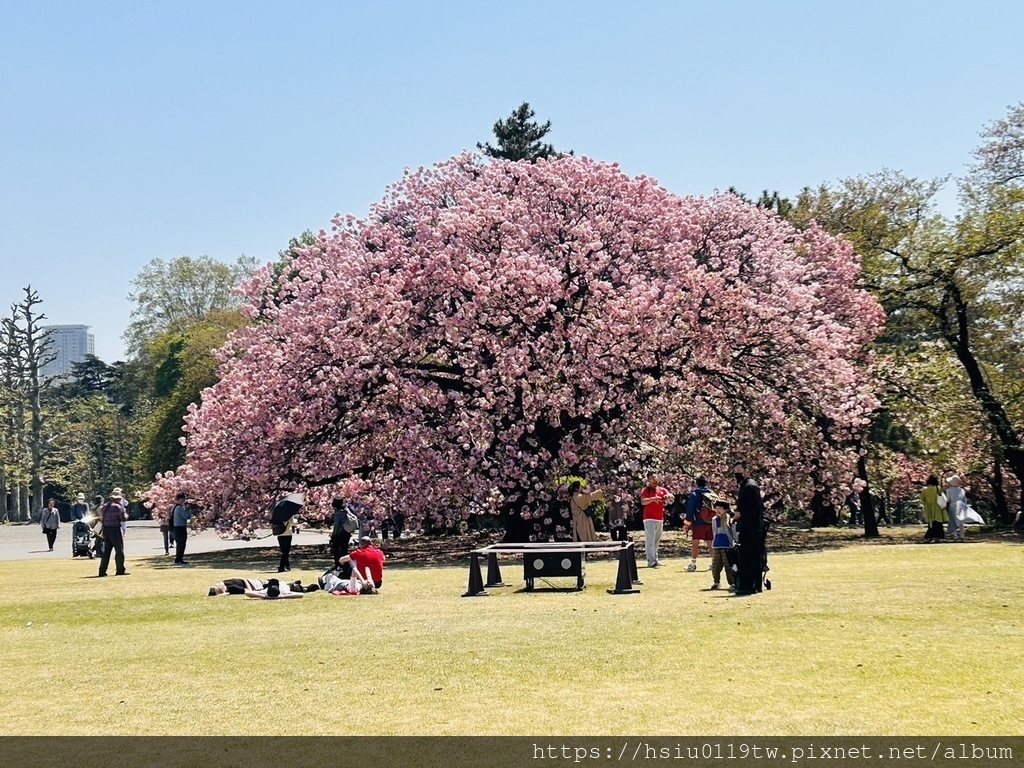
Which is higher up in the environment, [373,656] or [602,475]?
[602,475]

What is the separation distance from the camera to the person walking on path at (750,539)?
623 inches

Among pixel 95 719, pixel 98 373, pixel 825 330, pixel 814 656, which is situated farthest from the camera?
pixel 98 373

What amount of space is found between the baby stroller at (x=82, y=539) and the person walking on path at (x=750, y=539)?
22.1m

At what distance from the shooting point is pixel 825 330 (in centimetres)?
3070

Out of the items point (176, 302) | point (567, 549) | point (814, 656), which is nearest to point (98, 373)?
point (176, 302)

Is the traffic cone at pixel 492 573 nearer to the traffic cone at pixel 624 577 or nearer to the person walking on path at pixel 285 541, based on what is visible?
the traffic cone at pixel 624 577

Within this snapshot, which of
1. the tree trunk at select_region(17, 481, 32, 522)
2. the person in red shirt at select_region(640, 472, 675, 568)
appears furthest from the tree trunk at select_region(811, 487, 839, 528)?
the tree trunk at select_region(17, 481, 32, 522)

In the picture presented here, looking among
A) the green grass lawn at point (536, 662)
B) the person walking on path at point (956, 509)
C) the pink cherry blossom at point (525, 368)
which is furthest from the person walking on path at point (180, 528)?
the person walking on path at point (956, 509)

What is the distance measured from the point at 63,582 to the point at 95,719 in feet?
48.6

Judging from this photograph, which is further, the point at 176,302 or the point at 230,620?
the point at 176,302

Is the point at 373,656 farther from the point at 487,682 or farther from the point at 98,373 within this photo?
the point at 98,373

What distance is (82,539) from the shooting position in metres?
31.5

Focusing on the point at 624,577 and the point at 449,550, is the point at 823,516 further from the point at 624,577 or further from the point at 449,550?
the point at 624,577
